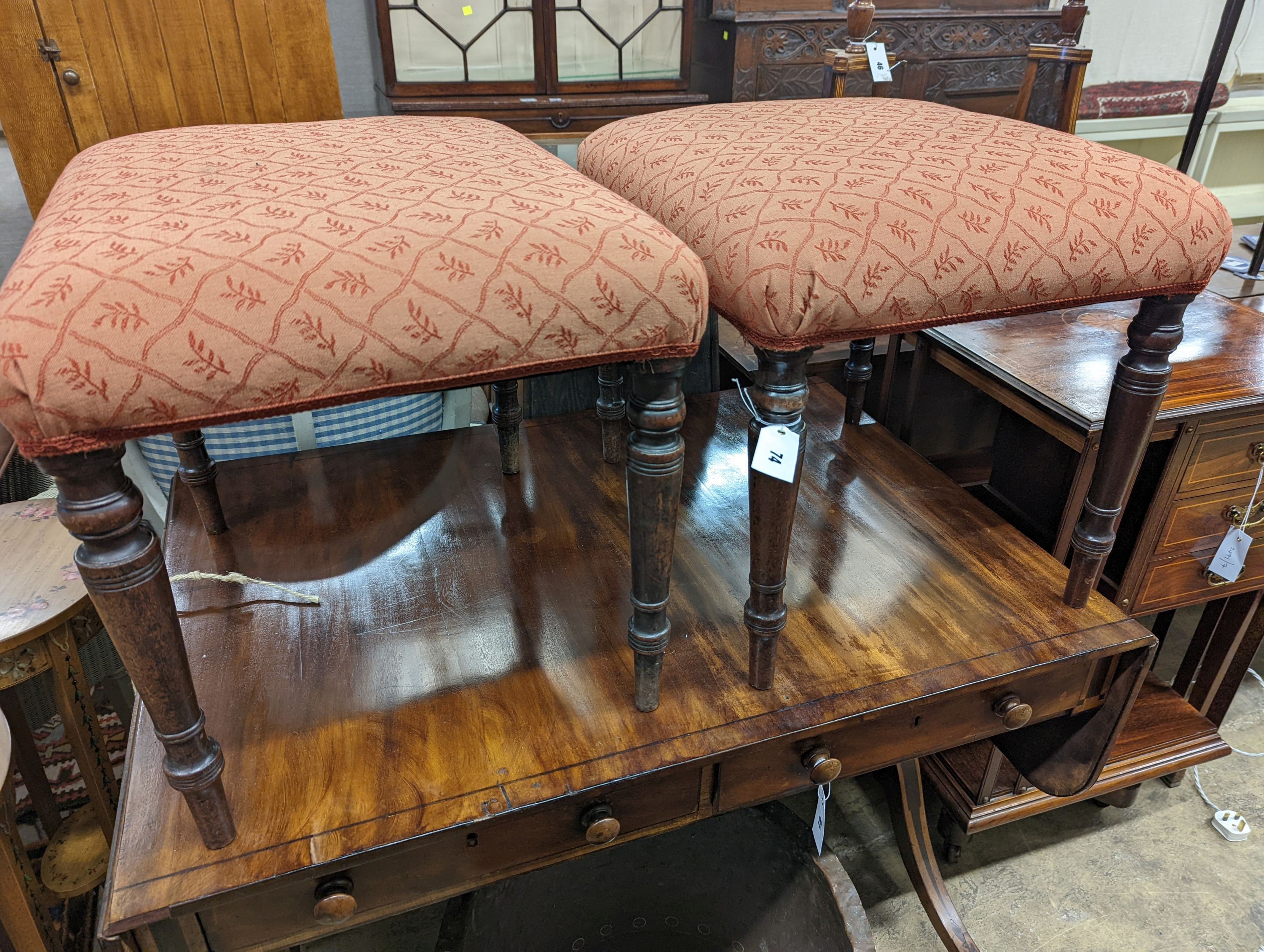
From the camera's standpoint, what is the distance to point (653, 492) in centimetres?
63

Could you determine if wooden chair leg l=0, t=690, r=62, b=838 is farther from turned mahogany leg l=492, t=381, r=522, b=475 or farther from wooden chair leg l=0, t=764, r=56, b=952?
turned mahogany leg l=492, t=381, r=522, b=475

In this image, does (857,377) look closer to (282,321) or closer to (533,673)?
(533,673)

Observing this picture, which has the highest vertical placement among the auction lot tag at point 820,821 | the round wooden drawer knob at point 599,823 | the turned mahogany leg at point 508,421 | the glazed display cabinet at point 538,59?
the glazed display cabinet at point 538,59

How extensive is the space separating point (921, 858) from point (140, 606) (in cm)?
92

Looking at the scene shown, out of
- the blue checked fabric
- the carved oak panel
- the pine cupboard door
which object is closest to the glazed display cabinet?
the carved oak panel

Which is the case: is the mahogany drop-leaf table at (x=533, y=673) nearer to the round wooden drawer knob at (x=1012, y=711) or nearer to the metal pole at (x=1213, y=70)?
the round wooden drawer knob at (x=1012, y=711)

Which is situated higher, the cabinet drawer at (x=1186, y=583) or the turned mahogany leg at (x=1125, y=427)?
the turned mahogany leg at (x=1125, y=427)

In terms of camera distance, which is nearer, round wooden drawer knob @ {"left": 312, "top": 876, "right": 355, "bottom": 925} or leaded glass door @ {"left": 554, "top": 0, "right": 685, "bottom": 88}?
round wooden drawer knob @ {"left": 312, "top": 876, "right": 355, "bottom": 925}

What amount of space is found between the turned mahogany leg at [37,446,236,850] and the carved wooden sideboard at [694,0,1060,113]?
1581 mm

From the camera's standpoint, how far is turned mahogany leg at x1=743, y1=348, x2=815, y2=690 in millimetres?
633

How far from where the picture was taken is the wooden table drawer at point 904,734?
0.77 meters

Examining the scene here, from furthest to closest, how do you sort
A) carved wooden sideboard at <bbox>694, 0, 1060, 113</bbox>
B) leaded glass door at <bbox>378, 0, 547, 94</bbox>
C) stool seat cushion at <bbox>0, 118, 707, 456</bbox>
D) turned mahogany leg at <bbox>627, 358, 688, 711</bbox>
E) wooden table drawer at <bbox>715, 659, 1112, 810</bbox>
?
carved wooden sideboard at <bbox>694, 0, 1060, 113</bbox>, leaded glass door at <bbox>378, 0, 547, 94</bbox>, wooden table drawer at <bbox>715, 659, 1112, 810</bbox>, turned mahogany leg at <bbox>627, 358, 688, 711</bbox>, stool seat cushion at <bbox>0, 118, 707, 456</bbox>

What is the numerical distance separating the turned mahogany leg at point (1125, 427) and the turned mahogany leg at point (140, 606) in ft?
2.63

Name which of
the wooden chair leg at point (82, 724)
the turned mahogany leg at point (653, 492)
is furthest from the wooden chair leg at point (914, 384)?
the wooden chair leg at point (82, 724)
